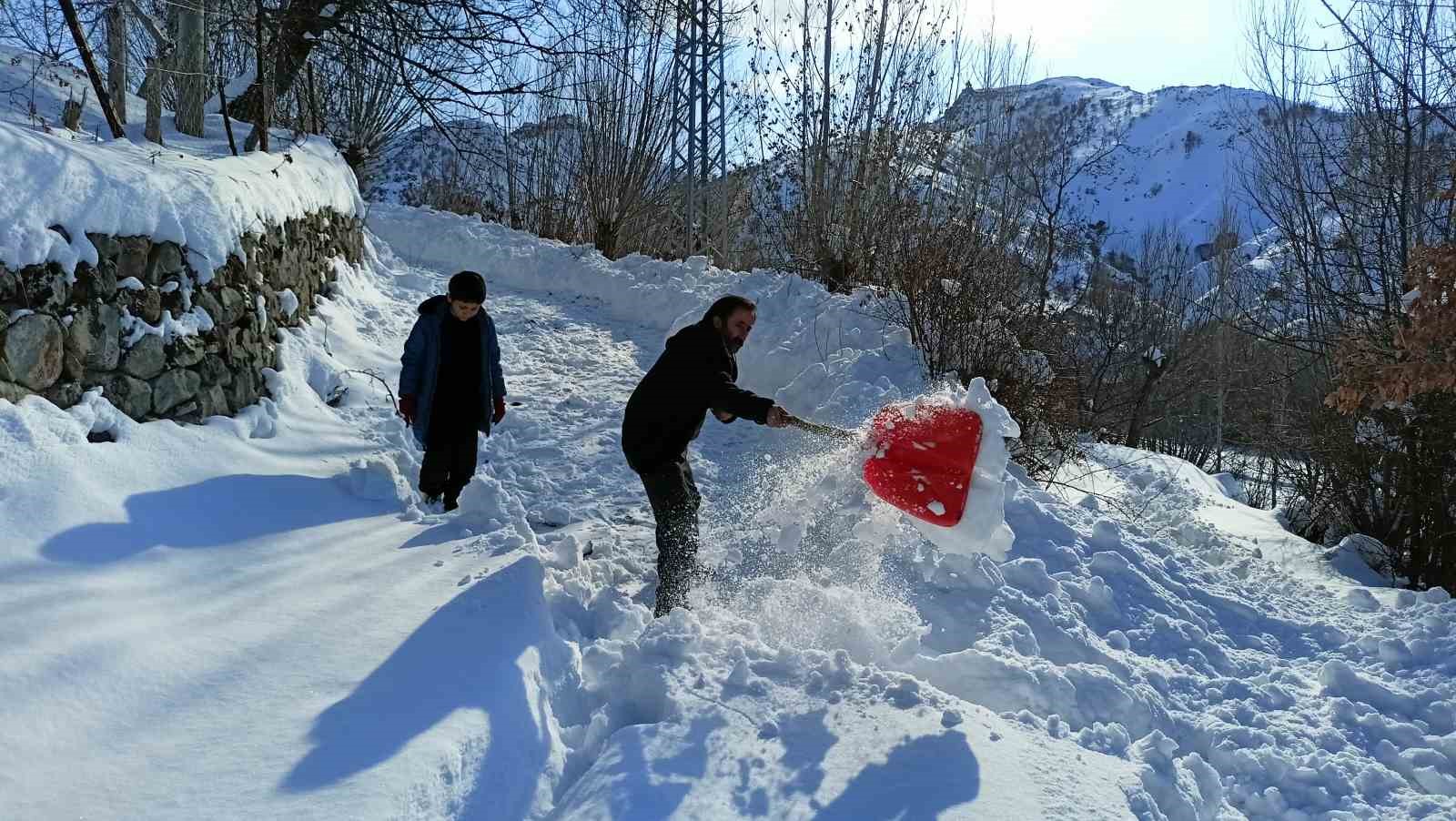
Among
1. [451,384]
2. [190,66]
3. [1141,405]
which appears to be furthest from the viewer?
[1141,405]

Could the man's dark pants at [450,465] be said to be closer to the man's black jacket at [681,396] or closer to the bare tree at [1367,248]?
the man's black jacket at [681,396]

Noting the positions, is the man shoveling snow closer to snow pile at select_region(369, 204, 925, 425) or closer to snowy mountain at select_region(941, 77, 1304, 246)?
snow pile at select_region(369, 204, 925, 425)

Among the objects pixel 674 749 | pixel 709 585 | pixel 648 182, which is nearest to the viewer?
pixel 674 749

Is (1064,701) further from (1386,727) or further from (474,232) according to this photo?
(474,232)

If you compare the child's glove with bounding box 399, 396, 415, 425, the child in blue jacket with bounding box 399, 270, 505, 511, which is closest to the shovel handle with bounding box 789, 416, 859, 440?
the child in blue jacket with bounding box 399, 270, 505, 511

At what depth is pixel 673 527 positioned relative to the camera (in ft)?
13.4

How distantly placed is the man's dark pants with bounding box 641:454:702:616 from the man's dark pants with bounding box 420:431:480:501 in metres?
1.41

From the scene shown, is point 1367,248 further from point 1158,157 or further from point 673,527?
point 1158,157

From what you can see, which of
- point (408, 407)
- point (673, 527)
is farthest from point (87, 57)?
point (673, 527)

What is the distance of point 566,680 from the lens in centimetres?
338

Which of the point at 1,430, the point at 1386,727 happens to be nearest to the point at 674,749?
the point at 1,430

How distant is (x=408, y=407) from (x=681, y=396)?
67.4 inches

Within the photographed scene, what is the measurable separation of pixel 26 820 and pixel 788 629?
2580 millimetres

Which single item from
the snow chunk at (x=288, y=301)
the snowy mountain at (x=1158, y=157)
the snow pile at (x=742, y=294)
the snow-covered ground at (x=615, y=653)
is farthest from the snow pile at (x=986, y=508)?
the snowy mountain at (x=1158, y=157)
